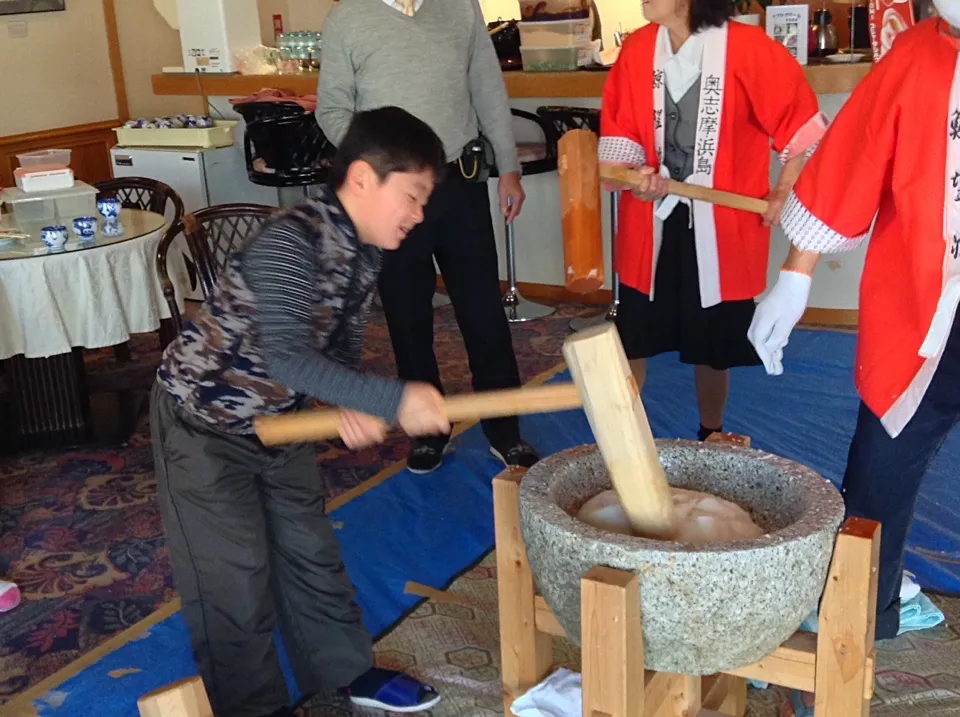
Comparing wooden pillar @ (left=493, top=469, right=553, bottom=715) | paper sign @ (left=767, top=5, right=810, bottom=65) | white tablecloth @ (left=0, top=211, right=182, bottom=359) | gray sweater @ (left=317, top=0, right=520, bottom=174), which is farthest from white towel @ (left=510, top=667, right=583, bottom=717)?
paper sign @ (left=767, top=5, right=810, bottom=65)

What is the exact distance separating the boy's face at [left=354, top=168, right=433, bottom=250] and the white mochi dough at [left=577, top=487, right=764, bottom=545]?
0.50m

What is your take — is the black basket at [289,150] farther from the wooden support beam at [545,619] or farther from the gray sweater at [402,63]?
the wooden support beam at [545,619]

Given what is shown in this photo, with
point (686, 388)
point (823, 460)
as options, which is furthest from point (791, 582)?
point (686, 388)

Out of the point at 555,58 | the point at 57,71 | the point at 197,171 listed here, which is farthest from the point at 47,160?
the point at 57,71

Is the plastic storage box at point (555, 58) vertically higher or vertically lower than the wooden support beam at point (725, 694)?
higher

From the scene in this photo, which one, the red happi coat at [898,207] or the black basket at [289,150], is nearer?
the red happi coat at [898,207]

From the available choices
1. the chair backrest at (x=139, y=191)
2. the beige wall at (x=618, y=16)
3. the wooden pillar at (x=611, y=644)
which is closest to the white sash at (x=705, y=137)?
the wooden pillar at (x=611, y=644)

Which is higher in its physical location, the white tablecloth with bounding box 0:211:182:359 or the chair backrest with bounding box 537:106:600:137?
the chair backrest with bounding box 537:106:600:137

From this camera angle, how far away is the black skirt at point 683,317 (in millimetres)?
2668

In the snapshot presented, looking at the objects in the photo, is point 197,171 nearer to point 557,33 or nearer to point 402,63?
point 557,33

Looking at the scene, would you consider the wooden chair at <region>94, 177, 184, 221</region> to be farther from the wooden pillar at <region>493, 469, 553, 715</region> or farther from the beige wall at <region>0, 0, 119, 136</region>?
the wooden pillar at <region>493, 469, 553, 715</region>

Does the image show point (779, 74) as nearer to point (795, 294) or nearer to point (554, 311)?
point (795, 294)

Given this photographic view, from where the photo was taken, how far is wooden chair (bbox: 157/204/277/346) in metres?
3.02

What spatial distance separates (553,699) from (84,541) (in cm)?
158
